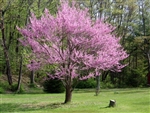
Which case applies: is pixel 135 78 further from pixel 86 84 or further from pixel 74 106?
pixel 74 106

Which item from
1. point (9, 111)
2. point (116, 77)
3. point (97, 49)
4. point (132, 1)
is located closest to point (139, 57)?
point (116, 77)

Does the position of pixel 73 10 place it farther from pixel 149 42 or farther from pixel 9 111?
pixel 149 42

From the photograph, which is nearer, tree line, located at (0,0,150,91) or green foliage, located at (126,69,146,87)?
tree line, located at (0,0,150,91)

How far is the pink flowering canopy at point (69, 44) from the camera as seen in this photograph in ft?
51.0

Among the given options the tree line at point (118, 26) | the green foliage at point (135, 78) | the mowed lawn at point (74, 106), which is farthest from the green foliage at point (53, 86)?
the green foliage at point (135, 78)

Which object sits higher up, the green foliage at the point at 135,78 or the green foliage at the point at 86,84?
the green foliage at the point at 135,78

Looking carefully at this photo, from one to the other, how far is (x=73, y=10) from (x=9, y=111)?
7.20 metres

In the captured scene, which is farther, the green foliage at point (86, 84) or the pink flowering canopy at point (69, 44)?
the green foliage at point (86, 84)

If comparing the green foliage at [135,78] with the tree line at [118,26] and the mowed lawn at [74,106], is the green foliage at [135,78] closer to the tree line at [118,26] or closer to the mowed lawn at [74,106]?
the tree line at [118,26]

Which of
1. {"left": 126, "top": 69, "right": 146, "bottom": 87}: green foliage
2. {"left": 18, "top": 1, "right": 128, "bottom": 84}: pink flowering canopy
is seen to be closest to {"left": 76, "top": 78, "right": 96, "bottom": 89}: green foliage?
{"left": 126, "top": 69, "right": 146, "bottom": 87}: green foliage

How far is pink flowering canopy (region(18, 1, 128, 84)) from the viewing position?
Result: 15539 millimetres

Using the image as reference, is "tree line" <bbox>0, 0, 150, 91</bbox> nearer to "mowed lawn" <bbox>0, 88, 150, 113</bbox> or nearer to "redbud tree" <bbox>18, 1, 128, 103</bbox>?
"mowed lawn" <bbox>0, 88, 150, 113</bbox>

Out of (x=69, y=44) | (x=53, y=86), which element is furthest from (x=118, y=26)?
(x=69, y=44)

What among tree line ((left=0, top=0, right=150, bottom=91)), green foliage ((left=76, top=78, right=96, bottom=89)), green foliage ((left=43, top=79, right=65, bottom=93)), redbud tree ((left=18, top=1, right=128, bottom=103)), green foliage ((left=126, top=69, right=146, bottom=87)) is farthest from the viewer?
green foliage ((left=126, top=69, right=146, bottom=87))
